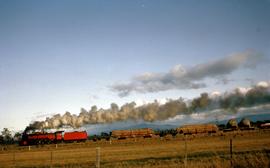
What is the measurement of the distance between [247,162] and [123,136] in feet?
230

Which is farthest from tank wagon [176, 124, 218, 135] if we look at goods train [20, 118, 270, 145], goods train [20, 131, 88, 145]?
goods train [20, 131, 88, 145]

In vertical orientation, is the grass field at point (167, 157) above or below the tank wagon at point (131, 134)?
above

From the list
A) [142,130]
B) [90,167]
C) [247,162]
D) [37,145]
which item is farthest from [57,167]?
[142,130]

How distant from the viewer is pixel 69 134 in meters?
84.1

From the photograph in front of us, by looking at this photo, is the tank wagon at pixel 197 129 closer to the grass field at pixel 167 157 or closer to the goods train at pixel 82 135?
→ the goods train at pixel 82 135

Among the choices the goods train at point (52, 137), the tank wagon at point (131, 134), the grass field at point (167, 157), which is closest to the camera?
the grass field at point (167, 157)

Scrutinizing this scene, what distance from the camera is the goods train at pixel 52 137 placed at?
81.7m

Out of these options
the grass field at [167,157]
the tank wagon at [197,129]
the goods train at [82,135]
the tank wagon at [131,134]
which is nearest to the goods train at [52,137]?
the goods train at [82,135]

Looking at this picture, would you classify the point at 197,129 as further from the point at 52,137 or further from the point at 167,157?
the point at 167,157

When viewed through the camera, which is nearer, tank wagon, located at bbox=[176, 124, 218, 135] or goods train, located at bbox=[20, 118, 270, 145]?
goods train, located at bbox=[20, 118, 270, 145]

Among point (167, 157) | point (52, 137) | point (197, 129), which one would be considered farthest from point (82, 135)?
point (167, 157)

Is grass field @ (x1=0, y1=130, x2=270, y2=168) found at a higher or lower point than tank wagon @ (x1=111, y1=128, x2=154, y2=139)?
higher

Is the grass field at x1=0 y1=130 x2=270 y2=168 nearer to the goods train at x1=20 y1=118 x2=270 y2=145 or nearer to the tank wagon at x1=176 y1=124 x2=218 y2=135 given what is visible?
the goods train at x1=20 y1=118 x2=270 y2=145

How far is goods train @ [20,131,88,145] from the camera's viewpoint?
81.7 metres
